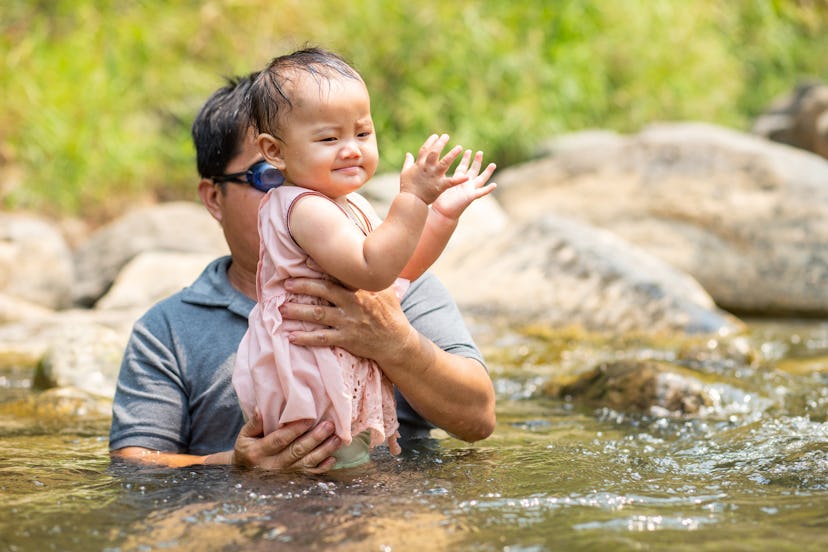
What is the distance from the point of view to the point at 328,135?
2.49m

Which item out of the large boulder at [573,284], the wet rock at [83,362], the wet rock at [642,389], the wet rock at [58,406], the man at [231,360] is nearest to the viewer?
the man at [231,360]

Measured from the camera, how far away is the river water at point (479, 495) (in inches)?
91.5

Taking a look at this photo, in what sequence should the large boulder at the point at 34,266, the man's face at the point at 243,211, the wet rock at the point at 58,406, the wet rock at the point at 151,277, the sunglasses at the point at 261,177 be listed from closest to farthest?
the sunglasses at the point at 261,177 < the man's face at the point at 243,211 < the wet rock at the point at 58,406 < the wet rock at the point at 151,277 < the large boulder at the point at 34,266

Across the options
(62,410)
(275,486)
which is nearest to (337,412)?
(275,486)

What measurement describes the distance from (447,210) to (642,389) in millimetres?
1948

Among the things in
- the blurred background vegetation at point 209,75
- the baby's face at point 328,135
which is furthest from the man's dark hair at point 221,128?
the blurred background vegetation at point 209,75

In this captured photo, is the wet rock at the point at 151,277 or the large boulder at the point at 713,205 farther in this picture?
the large boulder at the point at 713,205

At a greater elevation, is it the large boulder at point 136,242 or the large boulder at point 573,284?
the large boulder at point 136,242

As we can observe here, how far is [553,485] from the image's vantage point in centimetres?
280

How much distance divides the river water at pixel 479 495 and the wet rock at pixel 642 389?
0.17 metres

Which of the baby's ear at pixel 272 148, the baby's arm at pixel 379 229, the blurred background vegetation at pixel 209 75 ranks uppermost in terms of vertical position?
the blurred background vegetation at pixel 209 75

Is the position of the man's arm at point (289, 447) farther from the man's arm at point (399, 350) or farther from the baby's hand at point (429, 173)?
the baby's hand at point (429, 173)

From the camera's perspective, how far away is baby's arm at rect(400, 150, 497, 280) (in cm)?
253

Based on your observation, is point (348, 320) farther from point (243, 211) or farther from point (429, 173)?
point (243, 211)
